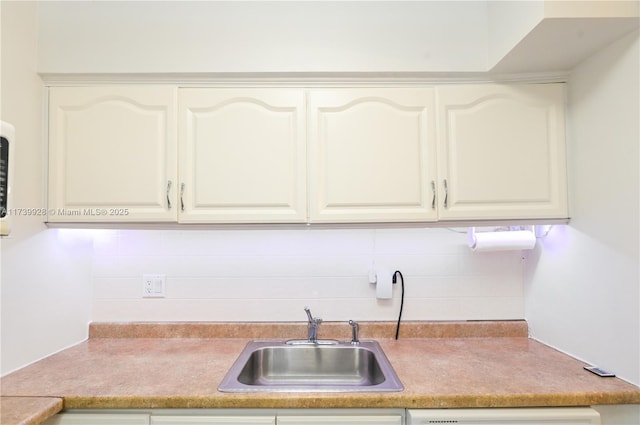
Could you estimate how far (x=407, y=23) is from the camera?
162cm

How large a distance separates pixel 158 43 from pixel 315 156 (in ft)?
2.72

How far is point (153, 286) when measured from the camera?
1.91 m

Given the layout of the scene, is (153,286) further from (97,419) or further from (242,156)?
(242,156)

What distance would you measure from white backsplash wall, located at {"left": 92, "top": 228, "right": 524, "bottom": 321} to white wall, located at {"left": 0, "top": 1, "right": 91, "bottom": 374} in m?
0.26

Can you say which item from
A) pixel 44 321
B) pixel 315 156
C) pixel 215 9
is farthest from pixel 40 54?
pixel 315 156

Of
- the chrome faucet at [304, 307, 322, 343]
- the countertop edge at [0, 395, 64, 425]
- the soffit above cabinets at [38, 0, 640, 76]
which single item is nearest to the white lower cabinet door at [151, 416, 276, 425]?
the countertop edge at [0, 395, 64, 425]

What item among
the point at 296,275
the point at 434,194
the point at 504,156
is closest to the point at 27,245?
the point at 296,275

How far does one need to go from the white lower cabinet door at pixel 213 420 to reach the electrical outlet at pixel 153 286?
77 centimetres

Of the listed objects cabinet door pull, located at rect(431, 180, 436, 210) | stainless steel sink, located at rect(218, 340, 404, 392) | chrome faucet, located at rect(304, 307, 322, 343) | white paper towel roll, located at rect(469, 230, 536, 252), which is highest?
cabinet door pull, located at rect(431, 180, 436, 210)

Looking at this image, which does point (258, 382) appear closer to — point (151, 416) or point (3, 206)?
point (151, 416)

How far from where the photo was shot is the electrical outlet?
1909 mm

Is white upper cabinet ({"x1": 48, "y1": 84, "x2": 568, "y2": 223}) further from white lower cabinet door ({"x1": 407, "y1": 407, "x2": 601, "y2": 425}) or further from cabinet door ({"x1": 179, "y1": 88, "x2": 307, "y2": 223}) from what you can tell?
white lower cabinet door ({"x1": 407, "y1": 407, "x2": 601, "y2": 425})

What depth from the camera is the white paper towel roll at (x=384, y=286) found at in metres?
1.88

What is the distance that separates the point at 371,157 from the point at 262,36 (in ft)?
2.30
